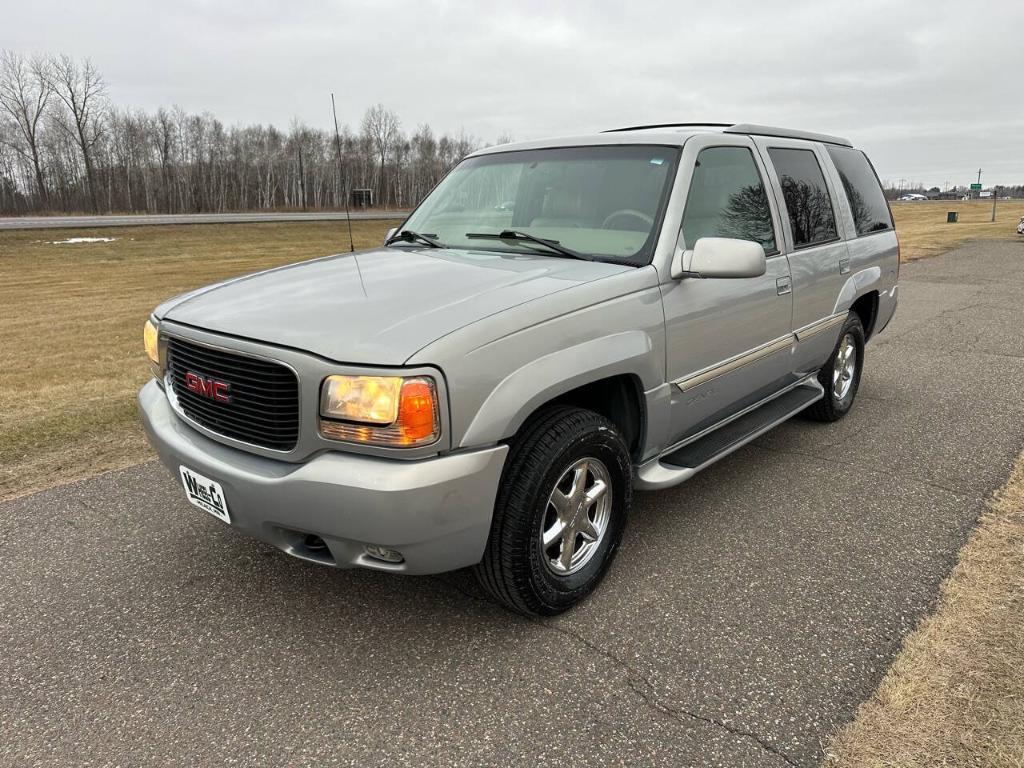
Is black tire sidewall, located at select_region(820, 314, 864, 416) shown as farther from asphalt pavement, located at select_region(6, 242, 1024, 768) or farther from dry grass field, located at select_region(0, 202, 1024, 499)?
dry grass field, located at select_region(0, 202, 1024, 499)

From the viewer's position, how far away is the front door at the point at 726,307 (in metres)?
3.08

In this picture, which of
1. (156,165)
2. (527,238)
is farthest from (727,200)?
(156,165)

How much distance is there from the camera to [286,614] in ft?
9.03

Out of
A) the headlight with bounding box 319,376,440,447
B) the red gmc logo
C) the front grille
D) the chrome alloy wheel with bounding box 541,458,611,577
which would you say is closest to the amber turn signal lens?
the headlight with bounding box 319,376,440,447

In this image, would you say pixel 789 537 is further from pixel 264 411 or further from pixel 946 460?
pixel 264 411

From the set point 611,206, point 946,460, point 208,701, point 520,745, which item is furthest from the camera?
point 946,460

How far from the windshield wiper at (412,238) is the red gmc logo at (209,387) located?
4.64 feet

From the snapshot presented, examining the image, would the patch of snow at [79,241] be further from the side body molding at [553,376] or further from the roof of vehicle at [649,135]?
the side body molding at [553,376]

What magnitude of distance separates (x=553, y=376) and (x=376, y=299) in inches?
28.0

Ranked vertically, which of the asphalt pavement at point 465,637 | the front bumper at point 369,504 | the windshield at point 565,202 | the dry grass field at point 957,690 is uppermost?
the windshield at point 565,202

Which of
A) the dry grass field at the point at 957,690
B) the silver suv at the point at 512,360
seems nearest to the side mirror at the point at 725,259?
the silver suv at the point at 512,360

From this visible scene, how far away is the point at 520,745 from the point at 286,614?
1.14 meters

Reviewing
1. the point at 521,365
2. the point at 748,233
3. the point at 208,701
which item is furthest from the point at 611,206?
the point at 208,701

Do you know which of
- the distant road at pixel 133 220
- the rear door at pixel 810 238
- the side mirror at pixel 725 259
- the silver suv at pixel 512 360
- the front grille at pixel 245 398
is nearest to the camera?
the silver suv at pixel 512 360
